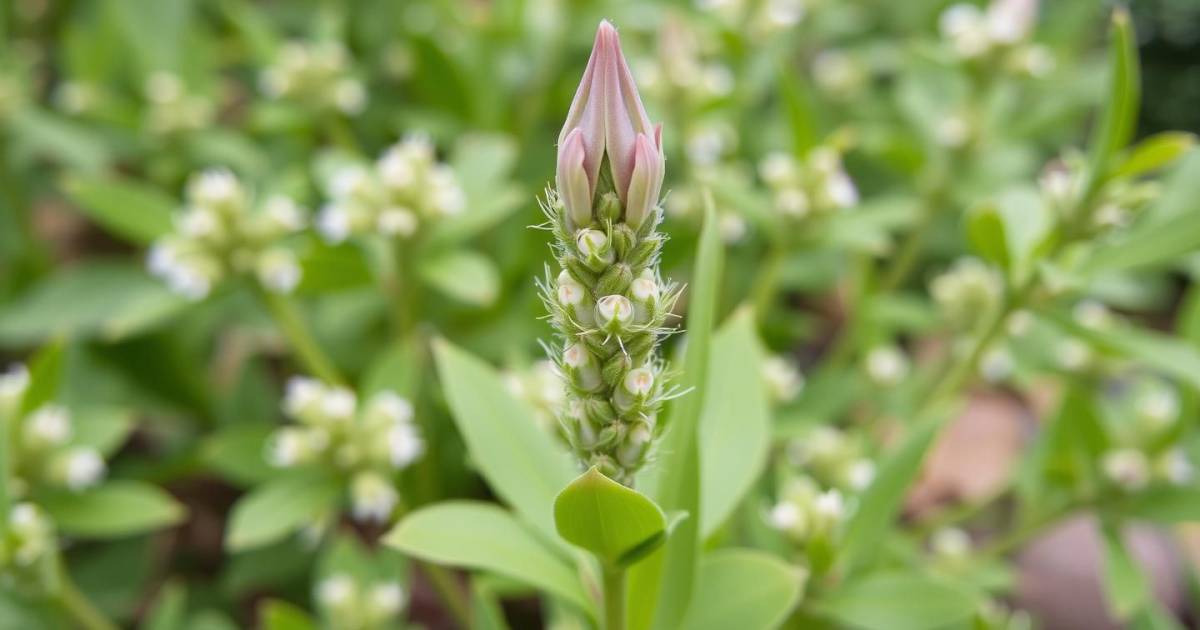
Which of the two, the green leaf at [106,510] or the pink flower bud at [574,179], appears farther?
the green leaf at [106,510]

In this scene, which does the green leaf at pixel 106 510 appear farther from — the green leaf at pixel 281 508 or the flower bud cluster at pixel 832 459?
the flower bud cluster at pixel 832 459

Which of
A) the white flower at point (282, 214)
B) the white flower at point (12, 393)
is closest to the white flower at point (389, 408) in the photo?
the white flower at point (282, 214)

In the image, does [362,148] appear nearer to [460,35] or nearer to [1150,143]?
[460,35]

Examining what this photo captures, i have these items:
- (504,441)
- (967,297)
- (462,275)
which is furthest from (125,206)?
(967,297)

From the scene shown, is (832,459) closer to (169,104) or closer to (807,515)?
(807,515)

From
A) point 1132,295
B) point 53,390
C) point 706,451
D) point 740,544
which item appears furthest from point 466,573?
point 1132,295

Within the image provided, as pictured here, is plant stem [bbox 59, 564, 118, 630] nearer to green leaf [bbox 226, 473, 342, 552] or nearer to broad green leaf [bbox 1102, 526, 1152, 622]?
green leaf [bbox 226, 473, 342, 552]
